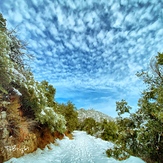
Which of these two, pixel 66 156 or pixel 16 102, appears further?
pixel 66 156

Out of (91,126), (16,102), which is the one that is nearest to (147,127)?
(16,102)

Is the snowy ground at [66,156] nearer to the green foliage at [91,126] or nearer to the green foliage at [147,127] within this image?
the green foliage at [147,127]

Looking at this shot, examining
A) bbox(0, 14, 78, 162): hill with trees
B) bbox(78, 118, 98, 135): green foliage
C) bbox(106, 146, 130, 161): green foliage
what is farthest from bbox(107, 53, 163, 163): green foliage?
bbox(78, 118, 98, 135): green foliage

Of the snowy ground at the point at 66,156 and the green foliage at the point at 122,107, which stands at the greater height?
the green foliage at the point at 122,107

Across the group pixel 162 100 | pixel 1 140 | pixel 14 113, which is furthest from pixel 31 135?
pixel 162 100

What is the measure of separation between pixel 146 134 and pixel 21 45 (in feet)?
25.8

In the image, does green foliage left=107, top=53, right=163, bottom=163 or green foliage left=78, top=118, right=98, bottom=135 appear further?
green foliage left=78, top=118, right=98, bottom=135

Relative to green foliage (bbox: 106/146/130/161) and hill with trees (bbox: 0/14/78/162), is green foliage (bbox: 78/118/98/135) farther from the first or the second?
hill with trees (bbox: 0/14/78/162)

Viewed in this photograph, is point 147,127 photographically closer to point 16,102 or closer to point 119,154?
point 119,154

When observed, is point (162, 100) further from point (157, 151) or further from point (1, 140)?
point (1, 140)

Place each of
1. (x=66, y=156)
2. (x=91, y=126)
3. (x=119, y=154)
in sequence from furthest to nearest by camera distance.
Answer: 1. (x=91, y=126)
2. (x=66, y=156)
3. (x=119, y=154)

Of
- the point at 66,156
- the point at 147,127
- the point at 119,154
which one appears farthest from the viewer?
the point at 66,156

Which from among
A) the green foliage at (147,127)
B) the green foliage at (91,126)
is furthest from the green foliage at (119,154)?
the green foliage at (91,126)

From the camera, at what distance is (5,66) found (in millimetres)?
5848
